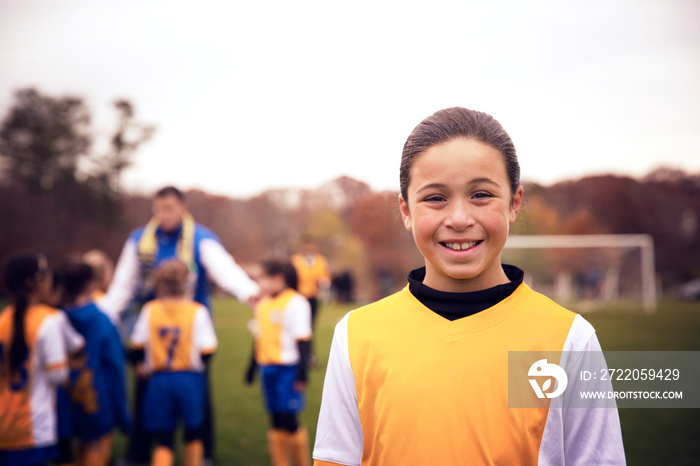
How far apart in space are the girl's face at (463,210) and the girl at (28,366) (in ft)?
9.65

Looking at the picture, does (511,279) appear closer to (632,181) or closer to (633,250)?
(633,250)

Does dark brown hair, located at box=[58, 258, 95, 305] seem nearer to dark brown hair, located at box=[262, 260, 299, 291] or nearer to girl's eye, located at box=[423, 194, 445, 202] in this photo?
dark brown hair, located at box=[262, 260, 299, 291]

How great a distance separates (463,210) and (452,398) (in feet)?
1.43

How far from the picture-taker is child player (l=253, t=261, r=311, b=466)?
4113 mm

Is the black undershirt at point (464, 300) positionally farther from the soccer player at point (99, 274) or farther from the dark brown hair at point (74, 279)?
the soccer player at point (99, 274)

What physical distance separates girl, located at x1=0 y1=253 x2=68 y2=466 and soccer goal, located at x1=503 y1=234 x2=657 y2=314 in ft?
63.1

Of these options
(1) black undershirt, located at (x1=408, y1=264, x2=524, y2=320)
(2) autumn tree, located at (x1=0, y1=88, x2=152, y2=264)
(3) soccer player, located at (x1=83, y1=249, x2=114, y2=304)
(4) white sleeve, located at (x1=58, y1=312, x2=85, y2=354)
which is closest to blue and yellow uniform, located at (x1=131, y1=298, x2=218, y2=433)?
(4) white sleeve, located at (x1=58, y1=312, x2=85, y2=354)

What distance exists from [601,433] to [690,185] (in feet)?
144

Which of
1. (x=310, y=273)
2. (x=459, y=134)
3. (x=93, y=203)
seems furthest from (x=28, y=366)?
(x=93, y=203)

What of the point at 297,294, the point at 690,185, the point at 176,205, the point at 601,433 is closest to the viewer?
the point at 601,433

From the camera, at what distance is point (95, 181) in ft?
97.1

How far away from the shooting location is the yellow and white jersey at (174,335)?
378cm

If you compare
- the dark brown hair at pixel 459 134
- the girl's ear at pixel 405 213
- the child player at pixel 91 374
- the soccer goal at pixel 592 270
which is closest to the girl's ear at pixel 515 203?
the dark brown hair at pixel 459 134

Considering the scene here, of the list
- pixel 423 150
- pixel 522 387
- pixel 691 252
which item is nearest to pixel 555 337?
pixel 522 387
